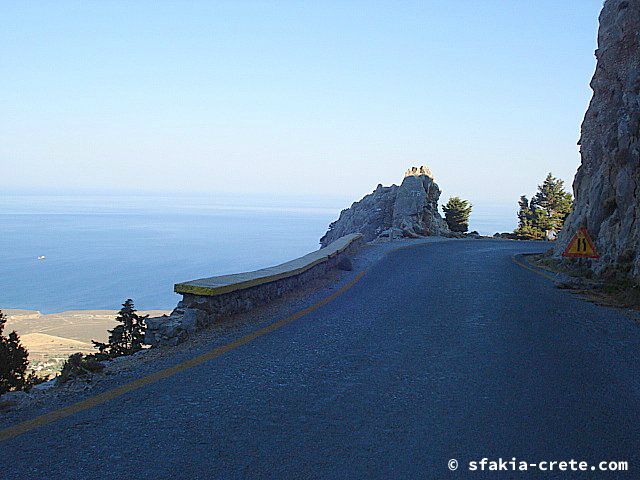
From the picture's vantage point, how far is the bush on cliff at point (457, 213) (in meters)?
60.9

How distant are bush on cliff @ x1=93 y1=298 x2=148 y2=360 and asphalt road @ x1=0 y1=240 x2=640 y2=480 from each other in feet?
5.27

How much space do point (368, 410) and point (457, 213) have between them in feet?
197

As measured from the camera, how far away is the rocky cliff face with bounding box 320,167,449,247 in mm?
42188

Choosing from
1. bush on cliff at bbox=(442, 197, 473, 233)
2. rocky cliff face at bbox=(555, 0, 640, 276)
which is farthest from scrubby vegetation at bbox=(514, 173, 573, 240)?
rocky cliff face at bbox=(555, 0, 640, 276)

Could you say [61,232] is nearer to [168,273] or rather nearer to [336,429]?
[168,273]

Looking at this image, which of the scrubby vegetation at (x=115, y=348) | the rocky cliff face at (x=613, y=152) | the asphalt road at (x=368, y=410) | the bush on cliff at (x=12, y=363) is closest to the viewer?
the asphalt road at (x=368, y=410)

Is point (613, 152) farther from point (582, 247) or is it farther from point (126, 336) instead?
point (126, 336)

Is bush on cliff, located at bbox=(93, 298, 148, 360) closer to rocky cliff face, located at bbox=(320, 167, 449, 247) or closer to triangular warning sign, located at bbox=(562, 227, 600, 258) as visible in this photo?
triangular warning sign, located at bbox=(562, 227, 600, 258)

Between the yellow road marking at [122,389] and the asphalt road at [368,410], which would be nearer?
the asphalt road at [368,410]

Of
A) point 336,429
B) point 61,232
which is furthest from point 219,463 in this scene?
point 61,232

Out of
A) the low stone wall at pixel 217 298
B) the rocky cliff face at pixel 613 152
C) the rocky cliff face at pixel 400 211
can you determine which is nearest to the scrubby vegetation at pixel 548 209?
the rocky cliff face at pixel 400 211

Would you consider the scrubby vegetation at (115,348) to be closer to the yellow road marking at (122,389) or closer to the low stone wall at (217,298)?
the low stone wall at (217,298)

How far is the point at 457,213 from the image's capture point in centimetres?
6225

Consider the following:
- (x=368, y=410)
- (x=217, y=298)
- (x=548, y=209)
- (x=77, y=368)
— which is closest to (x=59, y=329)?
(x=217, y=298)
